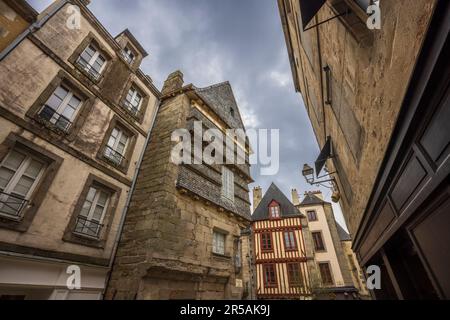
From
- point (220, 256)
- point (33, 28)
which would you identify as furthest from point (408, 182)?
point (33, 28)

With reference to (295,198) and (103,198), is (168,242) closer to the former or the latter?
(103,198)

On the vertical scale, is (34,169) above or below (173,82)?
below

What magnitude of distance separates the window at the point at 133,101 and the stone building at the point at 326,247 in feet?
48.9

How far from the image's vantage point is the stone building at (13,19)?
4722 mm

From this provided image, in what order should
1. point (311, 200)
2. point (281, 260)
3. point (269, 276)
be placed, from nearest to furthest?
point (269, 276)
point (281, 260)
point (311, 200)

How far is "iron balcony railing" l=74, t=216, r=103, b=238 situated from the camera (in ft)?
17.1

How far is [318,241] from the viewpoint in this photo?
59.6 feet

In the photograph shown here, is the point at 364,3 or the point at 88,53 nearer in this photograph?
the point at 364,3

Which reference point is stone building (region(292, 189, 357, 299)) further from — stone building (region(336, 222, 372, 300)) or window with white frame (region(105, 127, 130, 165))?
window with white frame (region(105, 127, 130, 165))

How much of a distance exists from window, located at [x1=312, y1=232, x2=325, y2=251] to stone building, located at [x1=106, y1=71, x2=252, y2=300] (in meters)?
12.0

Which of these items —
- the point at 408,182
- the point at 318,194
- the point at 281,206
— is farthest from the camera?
the point at 318,194

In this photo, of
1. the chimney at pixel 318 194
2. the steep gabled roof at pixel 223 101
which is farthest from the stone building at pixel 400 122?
the chimney at pixel 318 194

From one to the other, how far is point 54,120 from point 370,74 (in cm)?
686
